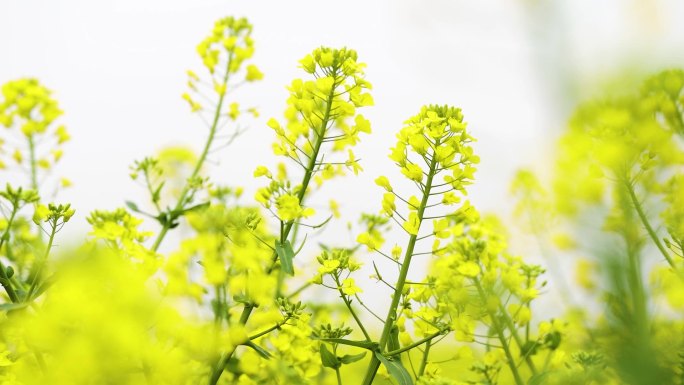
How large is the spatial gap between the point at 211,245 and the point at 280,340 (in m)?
0.55

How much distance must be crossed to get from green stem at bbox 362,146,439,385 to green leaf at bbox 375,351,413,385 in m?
0.06

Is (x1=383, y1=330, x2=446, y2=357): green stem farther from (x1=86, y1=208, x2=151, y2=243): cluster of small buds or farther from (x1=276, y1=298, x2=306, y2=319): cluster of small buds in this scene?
(x1=86, y1=208, x2=151, y2=243): cluster of small buds

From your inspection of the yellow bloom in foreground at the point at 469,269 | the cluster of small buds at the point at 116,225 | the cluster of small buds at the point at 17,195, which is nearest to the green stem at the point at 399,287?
the yellow bloom in foreground at the point at 469,269

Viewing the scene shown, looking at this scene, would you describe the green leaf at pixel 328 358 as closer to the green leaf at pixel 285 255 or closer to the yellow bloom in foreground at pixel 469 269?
the green leaf at pixel 285 255

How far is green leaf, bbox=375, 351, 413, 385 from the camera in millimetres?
1731

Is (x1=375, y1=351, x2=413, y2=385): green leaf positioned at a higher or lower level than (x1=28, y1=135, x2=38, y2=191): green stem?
lower

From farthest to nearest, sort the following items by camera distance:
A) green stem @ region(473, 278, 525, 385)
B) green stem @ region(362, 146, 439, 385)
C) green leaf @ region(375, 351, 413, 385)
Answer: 1. green stem @ region(473, 278, 525, 385)
2. green stem @ region(362, 146, 439, 385)
3. green leaf @ region(375, 351, 413, 385)

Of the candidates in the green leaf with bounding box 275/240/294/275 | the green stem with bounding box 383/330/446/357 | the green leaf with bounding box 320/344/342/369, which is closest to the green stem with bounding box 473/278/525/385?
the green stem with bounding box 383/330/446/357

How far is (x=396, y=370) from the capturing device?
177 cm

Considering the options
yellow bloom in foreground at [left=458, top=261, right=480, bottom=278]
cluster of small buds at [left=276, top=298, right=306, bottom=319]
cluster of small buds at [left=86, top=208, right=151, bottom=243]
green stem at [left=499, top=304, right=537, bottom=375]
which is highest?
cluster of small buds at [left=86, top=208, right=151, bottom=243]

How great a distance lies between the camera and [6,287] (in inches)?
78.3

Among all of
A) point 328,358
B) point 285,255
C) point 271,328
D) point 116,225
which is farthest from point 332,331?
point 116,225

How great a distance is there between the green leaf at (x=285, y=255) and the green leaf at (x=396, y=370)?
0.38 metres

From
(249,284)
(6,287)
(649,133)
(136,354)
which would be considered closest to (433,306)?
(249,284)
